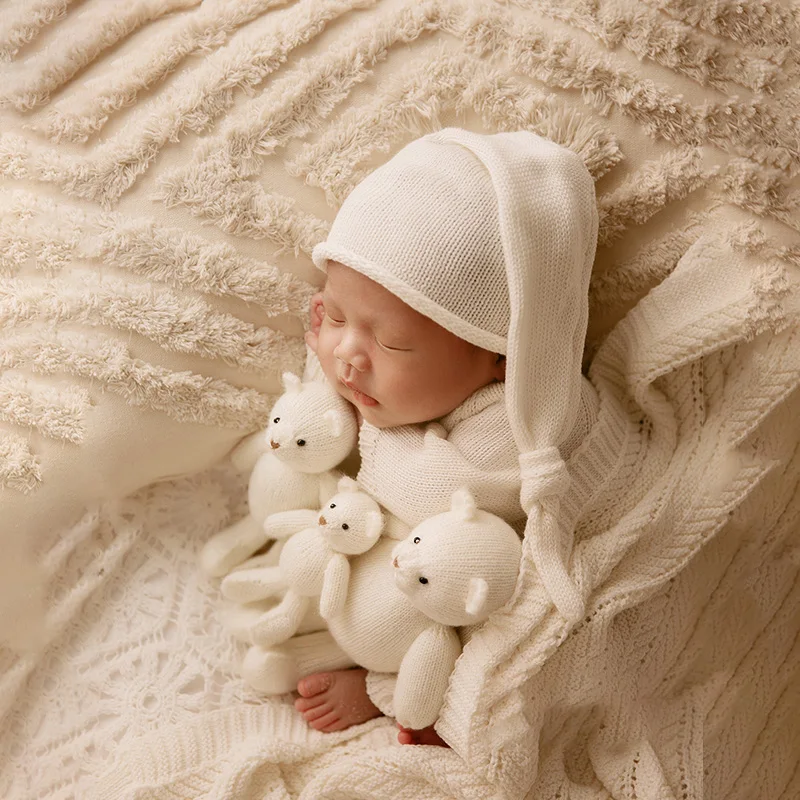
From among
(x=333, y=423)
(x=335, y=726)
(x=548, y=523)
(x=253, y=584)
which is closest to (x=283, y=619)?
(x=253, y=584)

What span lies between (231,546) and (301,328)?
1.09 feet

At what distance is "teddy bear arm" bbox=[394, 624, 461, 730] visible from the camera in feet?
3.58

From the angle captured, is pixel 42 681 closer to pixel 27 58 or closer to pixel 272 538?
pixel 272 538

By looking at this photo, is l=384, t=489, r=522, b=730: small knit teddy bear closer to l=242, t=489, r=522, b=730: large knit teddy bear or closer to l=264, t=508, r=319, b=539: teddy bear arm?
l=242, t=489, r=522, b=730: large knit teddy bear

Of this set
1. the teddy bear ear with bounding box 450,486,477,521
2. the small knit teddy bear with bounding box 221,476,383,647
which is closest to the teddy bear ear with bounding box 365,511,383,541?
the small knit teddy bear with bounding box 221,476,383,647

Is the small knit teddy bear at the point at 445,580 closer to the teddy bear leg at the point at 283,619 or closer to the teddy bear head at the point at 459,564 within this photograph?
the teddy bear head at the point at 459,564

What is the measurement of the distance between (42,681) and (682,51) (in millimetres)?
1182

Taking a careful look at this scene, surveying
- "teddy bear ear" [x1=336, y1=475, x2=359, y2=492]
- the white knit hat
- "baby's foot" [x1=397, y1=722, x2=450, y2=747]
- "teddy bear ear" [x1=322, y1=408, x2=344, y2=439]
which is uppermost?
the white knit hat

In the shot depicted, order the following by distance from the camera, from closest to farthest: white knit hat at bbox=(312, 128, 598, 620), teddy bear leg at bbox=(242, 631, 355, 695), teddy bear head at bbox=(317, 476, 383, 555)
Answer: white knit hat at bbox=(312, 128, 598, 620), teddy bear head at bbox=(317, 476, 383, 555), teddy bear leg at bbox=(242, 631, 355, 695)

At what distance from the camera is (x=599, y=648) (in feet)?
3.50

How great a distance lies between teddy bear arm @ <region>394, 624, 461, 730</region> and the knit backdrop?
21 millimetres

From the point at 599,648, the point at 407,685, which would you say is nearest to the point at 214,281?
the point at 407,685

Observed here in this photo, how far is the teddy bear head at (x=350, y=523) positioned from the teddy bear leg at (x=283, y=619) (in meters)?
0.11

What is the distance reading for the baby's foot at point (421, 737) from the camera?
3.76ft
